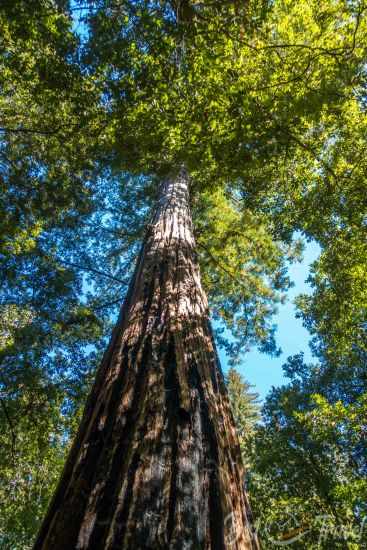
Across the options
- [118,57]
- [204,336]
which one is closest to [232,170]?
[118,57]

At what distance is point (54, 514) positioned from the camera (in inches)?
49.7

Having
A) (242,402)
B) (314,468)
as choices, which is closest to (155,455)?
(314,468)

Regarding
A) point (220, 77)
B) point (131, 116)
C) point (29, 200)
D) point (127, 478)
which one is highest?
point (220, 77)

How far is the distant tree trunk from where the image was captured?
1096mm

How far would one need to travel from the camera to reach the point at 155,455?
1.32 meters

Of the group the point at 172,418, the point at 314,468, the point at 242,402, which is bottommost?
the point at 172,418

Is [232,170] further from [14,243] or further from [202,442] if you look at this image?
[202,442]

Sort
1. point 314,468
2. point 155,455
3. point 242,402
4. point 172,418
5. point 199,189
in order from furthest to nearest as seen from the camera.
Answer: point 242,402 < point 314,468 < point 199,189 < point 172,418 < point 155,455

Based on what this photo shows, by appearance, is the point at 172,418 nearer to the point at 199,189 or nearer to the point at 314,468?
the point at 199,189

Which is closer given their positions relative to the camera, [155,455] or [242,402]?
[155,455]

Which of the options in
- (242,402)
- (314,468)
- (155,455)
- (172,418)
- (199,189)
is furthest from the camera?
(242,402)

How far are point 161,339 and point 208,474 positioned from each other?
0.85 m

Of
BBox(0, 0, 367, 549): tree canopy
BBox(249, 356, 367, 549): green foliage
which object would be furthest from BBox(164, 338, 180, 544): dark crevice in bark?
Answer: BBox(249, 356, 367, 549): green foliage

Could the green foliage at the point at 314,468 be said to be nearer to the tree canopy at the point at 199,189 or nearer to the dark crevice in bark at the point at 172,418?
the tree canopy at the point at 199,189
